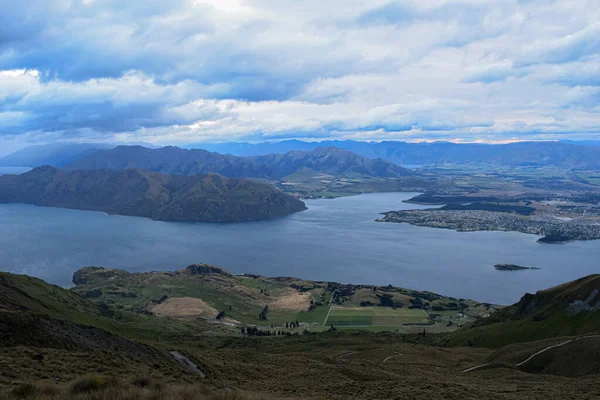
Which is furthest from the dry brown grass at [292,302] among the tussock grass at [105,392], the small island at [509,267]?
the tussock grass at [105,392]

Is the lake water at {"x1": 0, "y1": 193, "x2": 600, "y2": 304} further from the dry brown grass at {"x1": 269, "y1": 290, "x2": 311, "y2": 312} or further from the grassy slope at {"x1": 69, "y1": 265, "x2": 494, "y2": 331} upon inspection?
the dry brown grass at {"x1": 269, "y1": 290, "x2": 311, "y2": 312}

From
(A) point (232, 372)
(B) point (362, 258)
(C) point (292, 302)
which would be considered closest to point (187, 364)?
(A) point (232, 372)

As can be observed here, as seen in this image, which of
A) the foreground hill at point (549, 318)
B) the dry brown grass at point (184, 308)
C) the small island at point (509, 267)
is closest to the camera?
the foreground hill at point (549, 318)

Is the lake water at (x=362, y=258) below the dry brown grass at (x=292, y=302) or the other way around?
the other way around

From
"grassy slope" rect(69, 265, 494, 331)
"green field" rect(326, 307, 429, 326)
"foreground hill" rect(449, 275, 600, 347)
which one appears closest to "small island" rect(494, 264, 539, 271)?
"grassy slope" rect(69, 265, 494, 331)

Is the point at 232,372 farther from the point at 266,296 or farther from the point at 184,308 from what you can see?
the point at 266,296

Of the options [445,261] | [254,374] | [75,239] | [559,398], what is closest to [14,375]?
[254,374]

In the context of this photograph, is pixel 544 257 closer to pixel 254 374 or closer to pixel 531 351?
pixel 531 351

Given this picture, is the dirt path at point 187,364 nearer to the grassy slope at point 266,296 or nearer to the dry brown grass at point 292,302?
the grassy slope at point 266,296
